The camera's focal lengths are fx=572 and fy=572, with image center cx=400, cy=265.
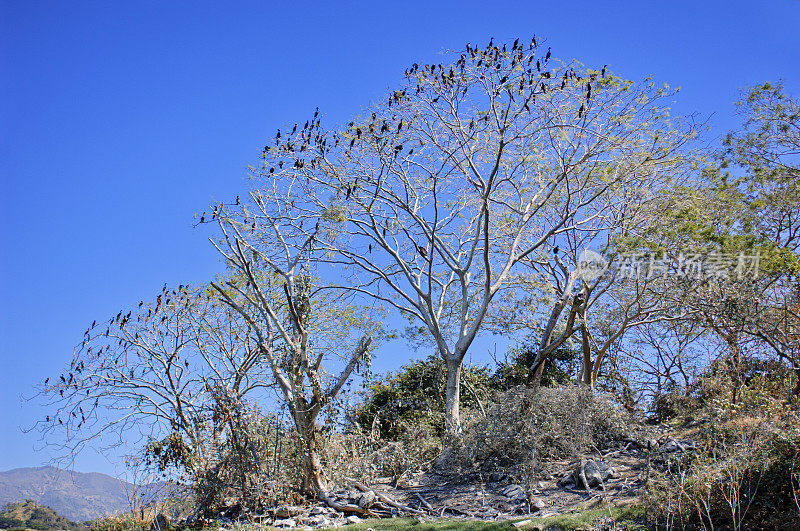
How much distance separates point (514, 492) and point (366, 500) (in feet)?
8.13

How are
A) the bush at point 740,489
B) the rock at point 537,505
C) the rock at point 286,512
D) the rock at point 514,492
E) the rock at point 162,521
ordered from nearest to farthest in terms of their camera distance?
the bush at point 740,489, the rock at point 537,505, the rock at point 514,492, the rock at point 286,512, the rock at point 162,521

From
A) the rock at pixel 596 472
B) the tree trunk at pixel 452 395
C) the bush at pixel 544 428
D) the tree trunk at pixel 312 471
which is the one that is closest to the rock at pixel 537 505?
the rock at pixel 596 472

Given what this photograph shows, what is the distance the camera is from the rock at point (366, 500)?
380 inches

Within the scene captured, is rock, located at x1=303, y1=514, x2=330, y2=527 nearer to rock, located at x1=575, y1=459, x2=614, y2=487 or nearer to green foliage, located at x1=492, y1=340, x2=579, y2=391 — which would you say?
rock, located at x1=575, y1=459, x2=614, y2=487

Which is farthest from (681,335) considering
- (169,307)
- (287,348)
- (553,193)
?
(169,307)

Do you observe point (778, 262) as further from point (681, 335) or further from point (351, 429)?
point (351, 429)

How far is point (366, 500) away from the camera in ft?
31.8

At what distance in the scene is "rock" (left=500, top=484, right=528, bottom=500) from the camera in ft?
30.2

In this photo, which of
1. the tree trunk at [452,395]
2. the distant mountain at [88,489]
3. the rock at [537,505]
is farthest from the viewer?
the tree trunk at [452,395]

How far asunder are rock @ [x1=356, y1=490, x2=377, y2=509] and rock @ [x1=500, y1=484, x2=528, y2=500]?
2.19 m

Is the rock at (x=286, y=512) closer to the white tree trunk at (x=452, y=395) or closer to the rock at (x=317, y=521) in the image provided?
the rock at (x=317, y=521)

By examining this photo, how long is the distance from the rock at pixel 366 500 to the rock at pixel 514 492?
2.19 meters

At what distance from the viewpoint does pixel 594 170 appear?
45.8 ft

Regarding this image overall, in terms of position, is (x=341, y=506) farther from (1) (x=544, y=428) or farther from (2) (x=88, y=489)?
(2) (x=88, y=489)
